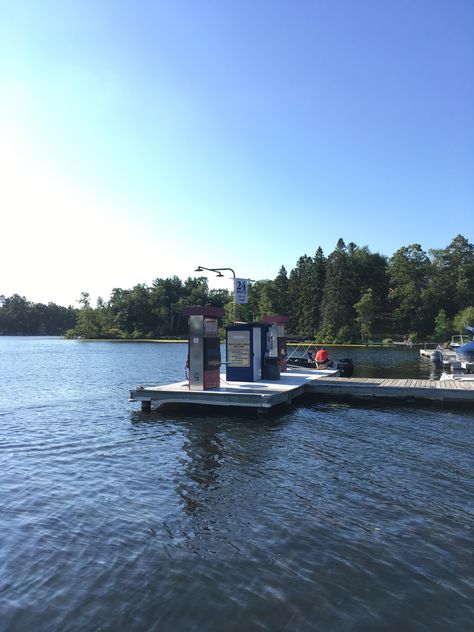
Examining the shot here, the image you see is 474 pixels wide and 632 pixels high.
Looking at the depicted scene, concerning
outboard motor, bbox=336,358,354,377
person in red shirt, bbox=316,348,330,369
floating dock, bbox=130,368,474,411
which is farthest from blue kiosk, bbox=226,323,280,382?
person in red shirt, bbox=316,348,330,369

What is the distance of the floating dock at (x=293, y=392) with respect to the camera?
701 inches

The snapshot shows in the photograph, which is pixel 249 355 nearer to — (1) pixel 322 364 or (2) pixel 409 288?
(1) pixel 322 364

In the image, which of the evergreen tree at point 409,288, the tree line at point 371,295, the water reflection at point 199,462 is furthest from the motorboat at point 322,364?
the evergreen tree at point 409,288

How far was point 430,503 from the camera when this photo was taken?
9328 millimetres

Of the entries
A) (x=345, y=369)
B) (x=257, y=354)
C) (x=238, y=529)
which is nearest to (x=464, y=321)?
(x=345, y=369)

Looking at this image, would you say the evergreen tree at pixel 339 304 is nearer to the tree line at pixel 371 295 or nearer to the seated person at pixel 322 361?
the tree line at pixel 371 295

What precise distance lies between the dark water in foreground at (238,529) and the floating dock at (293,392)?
80.2 inches

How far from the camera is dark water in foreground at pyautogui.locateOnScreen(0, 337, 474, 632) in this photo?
609cm

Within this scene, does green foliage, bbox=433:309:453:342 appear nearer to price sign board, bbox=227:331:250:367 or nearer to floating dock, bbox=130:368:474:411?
floating dock, bbox=130:368:474:411

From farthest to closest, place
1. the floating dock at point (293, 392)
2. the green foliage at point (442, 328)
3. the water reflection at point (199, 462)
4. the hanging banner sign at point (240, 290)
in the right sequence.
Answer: the green foliage at point (442, 328) < the hanging banner sign at point (240, 290) < the floating dock at point (293, 392) < the water reflection at point (199, 462)

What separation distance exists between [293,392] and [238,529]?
1158 cm

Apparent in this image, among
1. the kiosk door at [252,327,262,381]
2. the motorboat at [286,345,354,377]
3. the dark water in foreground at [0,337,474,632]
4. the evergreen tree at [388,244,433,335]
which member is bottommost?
the dark water in foreground at [0,337,474,632]

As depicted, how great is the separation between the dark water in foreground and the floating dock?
2037 mm

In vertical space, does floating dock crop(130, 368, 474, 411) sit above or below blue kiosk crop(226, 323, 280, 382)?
below
